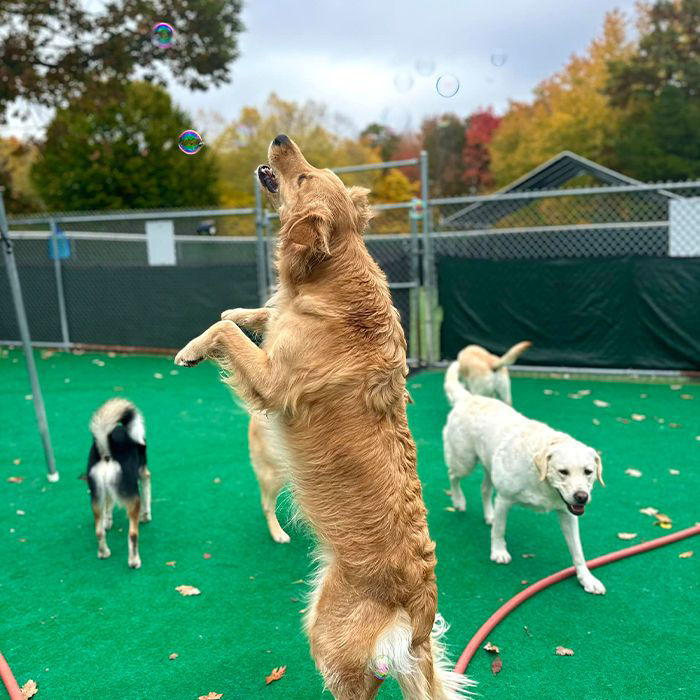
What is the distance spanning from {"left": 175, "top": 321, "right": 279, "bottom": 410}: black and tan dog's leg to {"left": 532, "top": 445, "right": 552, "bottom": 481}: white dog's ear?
2.04 meters

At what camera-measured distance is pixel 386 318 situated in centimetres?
251

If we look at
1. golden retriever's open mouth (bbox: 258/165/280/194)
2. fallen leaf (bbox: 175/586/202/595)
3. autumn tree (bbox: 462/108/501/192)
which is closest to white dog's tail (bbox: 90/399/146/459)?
fallen leaf (bbox: 175/586/202/595)

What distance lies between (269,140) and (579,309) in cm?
2725

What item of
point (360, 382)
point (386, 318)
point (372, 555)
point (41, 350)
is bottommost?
point (41, 350)

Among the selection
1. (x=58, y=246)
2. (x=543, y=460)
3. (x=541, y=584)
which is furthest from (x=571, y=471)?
(x=58, y=246)

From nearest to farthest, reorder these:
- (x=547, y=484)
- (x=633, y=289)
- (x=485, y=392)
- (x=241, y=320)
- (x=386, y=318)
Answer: (x=386, y=318)
(x=241, y=320)
(x=547, y=484)
(x=485, y=392)
(x=633, y=289)

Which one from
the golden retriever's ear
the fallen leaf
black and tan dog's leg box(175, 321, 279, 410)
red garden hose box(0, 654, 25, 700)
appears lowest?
the fallen leaf

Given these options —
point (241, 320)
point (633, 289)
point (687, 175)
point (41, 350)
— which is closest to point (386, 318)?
point (241, 320)

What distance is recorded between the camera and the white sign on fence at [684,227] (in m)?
8.76

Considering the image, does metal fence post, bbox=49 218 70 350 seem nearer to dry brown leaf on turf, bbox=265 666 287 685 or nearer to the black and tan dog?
the black and tan dog

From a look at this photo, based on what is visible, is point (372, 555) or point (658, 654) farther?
point (658, 654)

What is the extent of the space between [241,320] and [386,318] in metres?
0.81

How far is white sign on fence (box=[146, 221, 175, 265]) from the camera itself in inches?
457

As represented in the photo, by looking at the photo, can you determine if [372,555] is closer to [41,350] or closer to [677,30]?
[41,350]
